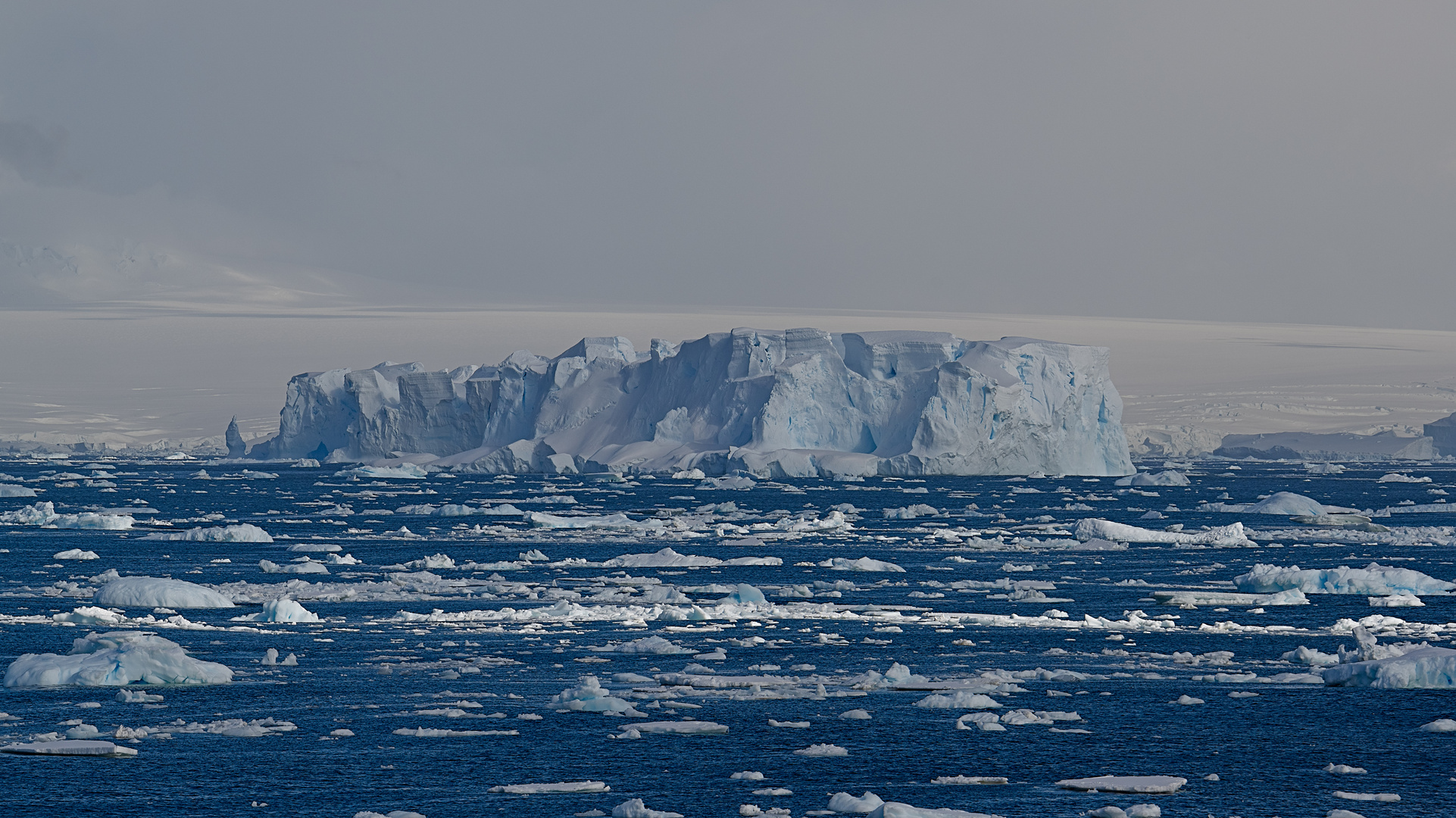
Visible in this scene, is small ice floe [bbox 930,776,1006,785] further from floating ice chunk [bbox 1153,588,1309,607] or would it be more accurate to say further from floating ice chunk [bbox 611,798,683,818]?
floating ice chunk [bbox 1153,588,1309,607]

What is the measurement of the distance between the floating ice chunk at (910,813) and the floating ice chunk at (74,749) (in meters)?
5.65

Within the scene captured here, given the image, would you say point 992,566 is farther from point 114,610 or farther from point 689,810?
point 689,810

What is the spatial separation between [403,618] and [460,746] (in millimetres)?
7806

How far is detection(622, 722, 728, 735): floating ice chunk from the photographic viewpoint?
43.6ft

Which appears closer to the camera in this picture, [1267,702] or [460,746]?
[460,746]

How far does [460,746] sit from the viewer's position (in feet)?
41.5

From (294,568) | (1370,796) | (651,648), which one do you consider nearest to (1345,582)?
(651,648)

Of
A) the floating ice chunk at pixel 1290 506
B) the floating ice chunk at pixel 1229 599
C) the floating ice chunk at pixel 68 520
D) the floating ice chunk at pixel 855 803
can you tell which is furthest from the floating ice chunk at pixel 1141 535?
the floating ice chunk at pixel 855 803

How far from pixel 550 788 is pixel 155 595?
11.2m

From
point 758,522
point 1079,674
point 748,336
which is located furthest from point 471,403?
point 1079,674

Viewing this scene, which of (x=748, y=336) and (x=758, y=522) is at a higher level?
(x=748, y=336)

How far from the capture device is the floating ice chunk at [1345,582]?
23.8m

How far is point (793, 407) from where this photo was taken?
6194 cm

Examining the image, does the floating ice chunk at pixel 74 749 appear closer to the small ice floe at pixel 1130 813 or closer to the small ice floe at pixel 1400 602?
the small ice floe at pixel 1130 813
